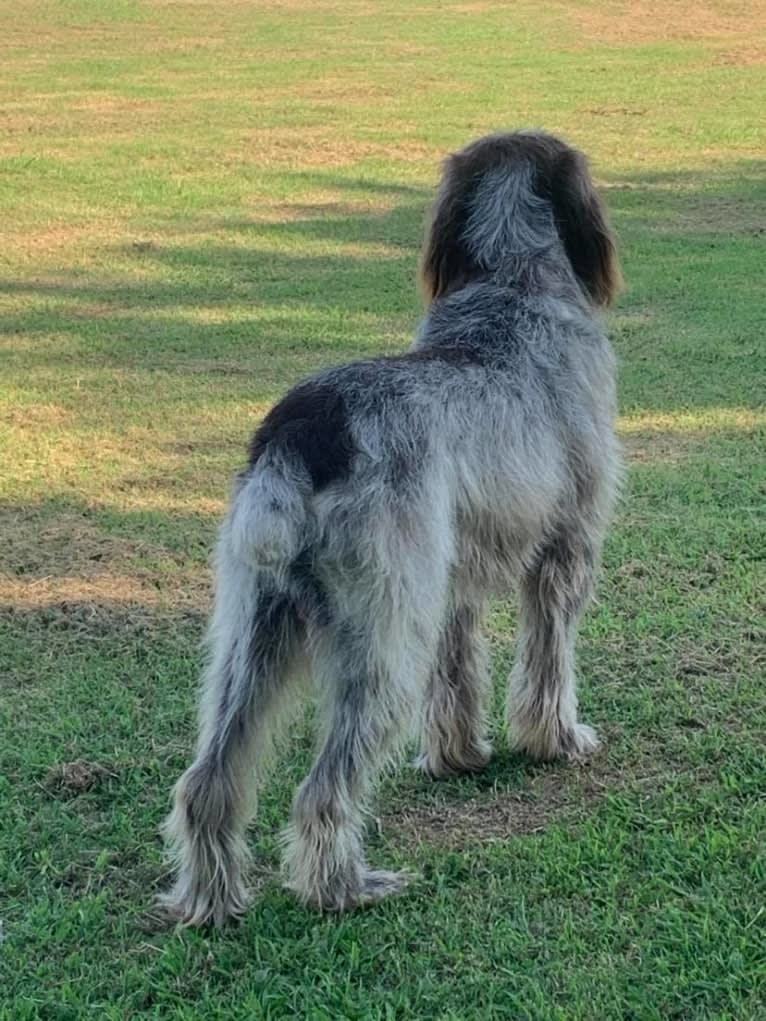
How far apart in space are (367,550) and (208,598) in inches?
92.8

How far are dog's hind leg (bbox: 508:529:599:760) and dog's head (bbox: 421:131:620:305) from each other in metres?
0.88

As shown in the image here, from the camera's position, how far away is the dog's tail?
318 cm

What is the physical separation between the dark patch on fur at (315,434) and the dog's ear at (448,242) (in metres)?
1.15

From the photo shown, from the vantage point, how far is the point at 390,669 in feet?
11.0

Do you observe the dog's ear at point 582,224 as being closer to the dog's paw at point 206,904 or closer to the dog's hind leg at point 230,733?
the dog's hind leg at point 230,733

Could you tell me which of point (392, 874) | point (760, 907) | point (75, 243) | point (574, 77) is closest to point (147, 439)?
point (392, 874)

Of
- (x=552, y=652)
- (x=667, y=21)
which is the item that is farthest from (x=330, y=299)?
(x=667, y=21)

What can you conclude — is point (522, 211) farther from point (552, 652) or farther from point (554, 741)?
point (554, 741)

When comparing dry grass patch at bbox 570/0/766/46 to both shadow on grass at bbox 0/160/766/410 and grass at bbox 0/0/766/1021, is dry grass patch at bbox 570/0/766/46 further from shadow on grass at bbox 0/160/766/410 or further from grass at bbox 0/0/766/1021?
shadow on grass at bbox 0/160/766/410

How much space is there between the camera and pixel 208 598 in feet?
18.0

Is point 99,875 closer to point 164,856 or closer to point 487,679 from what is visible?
point 164,856

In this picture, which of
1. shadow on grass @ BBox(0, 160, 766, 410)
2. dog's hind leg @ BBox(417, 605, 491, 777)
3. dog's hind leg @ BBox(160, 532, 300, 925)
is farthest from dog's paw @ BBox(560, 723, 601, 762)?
shadow on grass @ BBox(0, 160, 766, 410)

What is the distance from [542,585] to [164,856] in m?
1.39

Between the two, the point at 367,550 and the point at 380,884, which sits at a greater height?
the point at 367,550
